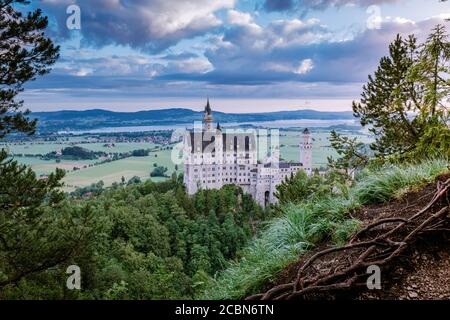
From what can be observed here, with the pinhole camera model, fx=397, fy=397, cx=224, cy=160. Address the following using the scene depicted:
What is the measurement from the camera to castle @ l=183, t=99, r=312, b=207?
72.5 metres

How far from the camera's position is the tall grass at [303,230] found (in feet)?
10.7

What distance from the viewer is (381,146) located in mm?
13430

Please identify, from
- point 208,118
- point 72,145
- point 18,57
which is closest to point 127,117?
point 72,145

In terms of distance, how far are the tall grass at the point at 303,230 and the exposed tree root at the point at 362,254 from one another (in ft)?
1.01

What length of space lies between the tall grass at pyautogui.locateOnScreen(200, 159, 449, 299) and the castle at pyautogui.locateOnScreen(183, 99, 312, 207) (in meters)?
65.0

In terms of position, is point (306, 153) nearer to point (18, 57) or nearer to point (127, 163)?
point (127, 163)

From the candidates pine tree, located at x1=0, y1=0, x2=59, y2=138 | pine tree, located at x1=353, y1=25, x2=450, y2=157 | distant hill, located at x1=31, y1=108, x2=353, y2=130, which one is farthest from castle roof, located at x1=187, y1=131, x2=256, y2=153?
pine tree, located at x1=0, y1=0, x2=59, y2=138

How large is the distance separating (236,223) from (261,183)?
53.5ft

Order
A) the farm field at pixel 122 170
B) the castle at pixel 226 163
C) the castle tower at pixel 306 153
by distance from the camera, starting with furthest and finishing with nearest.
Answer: the castle at pixel 226 163 < the castle tower at pixel 306 153 < the farm field at pixel 122 170

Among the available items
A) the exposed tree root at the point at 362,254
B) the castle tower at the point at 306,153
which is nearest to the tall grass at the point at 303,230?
the exposed tree root at the point at 362,254

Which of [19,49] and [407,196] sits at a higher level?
[19,49]

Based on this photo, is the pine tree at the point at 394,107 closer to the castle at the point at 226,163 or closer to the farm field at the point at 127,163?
the farm field at the point at 127,163

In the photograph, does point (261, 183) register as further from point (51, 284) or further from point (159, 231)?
point (51, 284)
